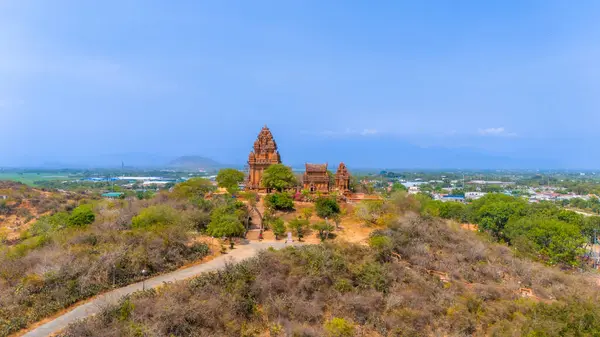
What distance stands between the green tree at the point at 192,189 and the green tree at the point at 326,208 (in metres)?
12.5

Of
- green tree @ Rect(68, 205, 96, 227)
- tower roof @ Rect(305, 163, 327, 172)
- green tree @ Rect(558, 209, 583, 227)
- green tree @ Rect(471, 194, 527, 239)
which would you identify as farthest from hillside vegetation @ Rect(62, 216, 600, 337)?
tower roof @ Rect(305, 163, 327, 172)

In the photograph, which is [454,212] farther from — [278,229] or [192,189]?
[192,189]

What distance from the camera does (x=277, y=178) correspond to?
3572 centimetres

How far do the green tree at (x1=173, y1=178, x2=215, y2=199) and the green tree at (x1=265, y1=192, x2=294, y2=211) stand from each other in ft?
24.8

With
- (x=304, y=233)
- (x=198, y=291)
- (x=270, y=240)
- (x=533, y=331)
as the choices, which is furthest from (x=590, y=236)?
(x=198, y=291)

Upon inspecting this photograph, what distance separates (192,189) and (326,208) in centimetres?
1573

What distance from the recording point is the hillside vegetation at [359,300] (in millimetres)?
13281

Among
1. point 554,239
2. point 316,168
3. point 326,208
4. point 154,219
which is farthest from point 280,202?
point 554,239

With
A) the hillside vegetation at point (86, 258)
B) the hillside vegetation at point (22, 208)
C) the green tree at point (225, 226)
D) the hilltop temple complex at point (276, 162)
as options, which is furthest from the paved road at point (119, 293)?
the hillside vegetation at point (22, 208)

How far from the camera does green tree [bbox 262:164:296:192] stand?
35.5m

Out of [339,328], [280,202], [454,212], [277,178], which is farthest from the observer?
[454,212]

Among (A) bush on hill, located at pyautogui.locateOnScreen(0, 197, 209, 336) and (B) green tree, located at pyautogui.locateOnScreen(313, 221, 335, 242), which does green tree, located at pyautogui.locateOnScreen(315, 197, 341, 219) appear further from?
(A) bush on hill, located at pyautogui.locateOnScreen(0, 197, 209, 336)

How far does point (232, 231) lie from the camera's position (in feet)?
74.0

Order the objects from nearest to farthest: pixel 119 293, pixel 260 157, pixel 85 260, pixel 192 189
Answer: pixel 119 293
pixel 85 260
pixel 192 189
pixel 260 157
